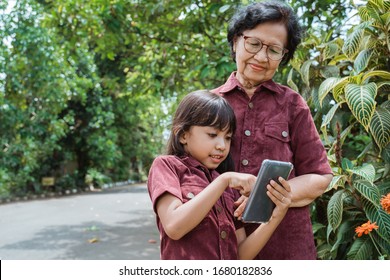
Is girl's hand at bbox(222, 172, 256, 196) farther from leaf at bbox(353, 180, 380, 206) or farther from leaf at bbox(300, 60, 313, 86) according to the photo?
leaf at bbox(300, 60, 313, 86)

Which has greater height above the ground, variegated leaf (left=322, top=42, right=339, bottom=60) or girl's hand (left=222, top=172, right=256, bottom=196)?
variegated leaf (left=322, top=42, right=339, bottom=60)

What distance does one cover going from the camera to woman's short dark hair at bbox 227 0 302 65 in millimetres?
1468

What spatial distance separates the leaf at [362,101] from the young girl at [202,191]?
953mm

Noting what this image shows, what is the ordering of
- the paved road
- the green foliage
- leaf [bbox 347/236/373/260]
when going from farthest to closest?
the paved road, leaf [bbox 347/236/373/260], the green foliage

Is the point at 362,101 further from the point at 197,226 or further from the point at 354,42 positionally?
Result: the point at 197,226

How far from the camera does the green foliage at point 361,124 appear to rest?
7.38 feet

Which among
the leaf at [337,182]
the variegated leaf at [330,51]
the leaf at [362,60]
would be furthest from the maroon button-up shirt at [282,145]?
the variegated leaf at [330,51]

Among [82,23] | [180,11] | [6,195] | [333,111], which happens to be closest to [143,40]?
[82,23]

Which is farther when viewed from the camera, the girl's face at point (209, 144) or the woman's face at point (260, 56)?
the woman's face at point (260, 56)

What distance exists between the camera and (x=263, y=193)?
1261 millimetres

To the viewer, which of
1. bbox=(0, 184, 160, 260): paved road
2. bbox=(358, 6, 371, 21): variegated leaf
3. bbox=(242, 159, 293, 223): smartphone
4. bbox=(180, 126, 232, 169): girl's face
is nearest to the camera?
bbox=(242, 159, 293, 223): smartphone

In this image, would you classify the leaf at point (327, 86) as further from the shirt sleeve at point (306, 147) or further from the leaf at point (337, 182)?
the shirt sleeve at point (306, 147)

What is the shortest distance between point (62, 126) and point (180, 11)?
766 centimetres

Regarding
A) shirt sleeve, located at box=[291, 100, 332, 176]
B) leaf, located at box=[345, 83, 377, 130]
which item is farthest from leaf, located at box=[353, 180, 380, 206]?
shirt sleeve, located at box=[291, 100, 332, 176]
